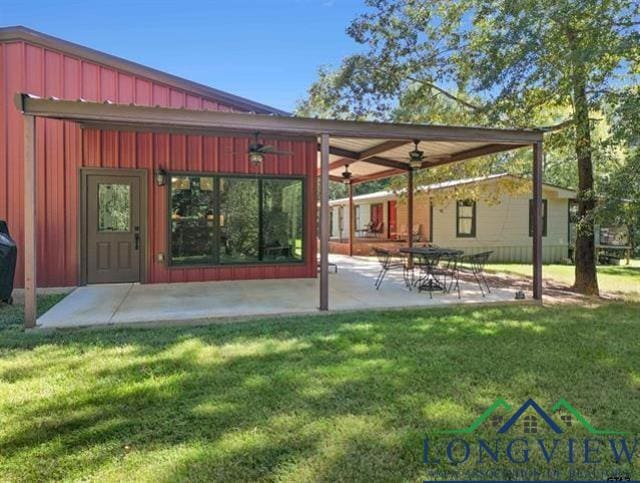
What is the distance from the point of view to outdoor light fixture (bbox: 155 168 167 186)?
28.0ft

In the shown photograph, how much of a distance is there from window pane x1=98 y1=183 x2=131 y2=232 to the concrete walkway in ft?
3.72

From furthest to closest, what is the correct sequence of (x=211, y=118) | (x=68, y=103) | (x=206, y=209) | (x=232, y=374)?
(x=206, y=209), (x=211, y=118), (x=68, y=103), (x=232, y=374)

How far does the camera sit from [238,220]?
29.8 ft

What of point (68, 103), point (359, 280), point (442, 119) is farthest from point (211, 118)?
point (442, 119)

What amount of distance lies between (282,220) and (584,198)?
5.73m

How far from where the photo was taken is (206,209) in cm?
890

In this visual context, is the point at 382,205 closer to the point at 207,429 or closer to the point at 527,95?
the point at 527,95

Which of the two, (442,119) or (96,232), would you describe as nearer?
(96,232)

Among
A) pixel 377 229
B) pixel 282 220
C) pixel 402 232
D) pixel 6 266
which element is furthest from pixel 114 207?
pixel 377 229

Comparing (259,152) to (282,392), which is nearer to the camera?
(282,392)

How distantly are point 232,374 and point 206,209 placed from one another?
5617 millimetres

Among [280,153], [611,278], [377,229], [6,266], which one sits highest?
[280,153]

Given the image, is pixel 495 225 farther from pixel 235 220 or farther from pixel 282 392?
pixel 282 392

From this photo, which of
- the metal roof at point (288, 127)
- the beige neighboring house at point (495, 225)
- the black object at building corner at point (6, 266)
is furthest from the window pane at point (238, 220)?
the beige neighboring house at point (495, 225)
